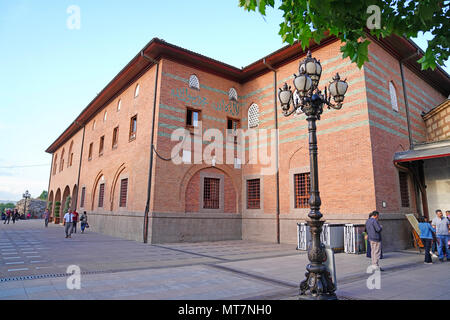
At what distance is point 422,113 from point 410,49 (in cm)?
376

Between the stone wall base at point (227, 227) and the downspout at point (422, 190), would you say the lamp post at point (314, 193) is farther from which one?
the downspout at point (422, 190)

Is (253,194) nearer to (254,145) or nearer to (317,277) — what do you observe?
(254,145)

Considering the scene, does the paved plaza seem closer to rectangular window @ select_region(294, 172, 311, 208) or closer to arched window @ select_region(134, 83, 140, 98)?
rectangular window @ select_region(294, 172, 311, 208)

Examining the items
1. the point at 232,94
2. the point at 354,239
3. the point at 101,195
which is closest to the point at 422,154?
the point at 354,239

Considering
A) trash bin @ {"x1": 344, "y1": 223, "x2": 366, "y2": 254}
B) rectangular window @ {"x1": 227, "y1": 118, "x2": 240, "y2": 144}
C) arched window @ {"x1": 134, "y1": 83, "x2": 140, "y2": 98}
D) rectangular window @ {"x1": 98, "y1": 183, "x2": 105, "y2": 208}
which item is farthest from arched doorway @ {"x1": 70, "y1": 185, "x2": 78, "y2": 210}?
trash bin @ {"x1": 344, "y1": 223, "x2": 366, "y2": 254}

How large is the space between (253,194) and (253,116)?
456 cm

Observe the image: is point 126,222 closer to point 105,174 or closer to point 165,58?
point 105,174

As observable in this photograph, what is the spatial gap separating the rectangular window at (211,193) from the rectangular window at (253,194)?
6.01 ft

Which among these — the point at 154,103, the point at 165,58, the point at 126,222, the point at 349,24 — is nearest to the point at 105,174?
the point at 126,222

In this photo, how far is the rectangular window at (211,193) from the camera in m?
14.9

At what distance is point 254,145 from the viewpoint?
1579 centimetres

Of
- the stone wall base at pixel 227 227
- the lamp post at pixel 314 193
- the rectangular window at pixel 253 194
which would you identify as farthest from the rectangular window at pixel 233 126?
the lamp post at pixel 314 193

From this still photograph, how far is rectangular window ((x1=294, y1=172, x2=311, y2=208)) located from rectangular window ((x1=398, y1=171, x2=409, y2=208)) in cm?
404

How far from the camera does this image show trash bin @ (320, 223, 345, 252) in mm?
10500
